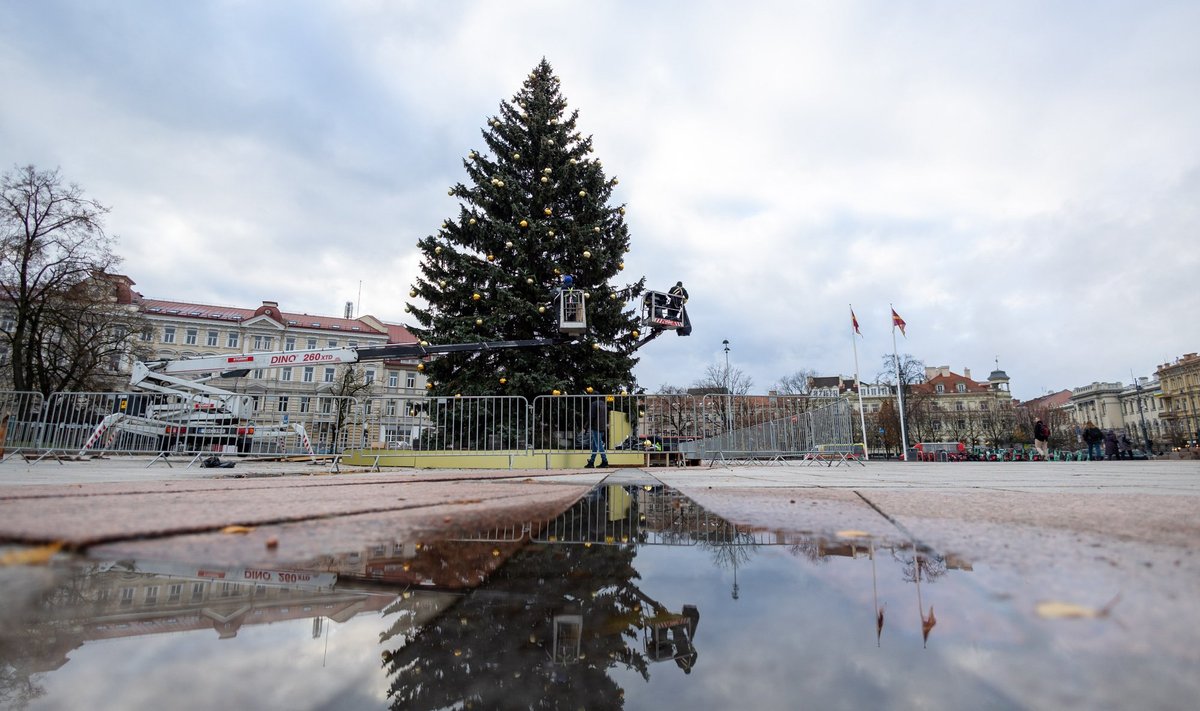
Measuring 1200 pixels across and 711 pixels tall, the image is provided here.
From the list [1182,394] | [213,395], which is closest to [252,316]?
[213,395]

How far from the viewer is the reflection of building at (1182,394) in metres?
62.3

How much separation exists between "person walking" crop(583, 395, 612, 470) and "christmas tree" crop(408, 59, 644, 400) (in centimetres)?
88

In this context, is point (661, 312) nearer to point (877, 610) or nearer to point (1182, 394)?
point (877, 610)

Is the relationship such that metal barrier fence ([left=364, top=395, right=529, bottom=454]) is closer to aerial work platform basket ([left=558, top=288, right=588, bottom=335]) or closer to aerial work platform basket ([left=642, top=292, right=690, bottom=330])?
aerial work platform basket ([left=558, top=288, right=588, bottom=335])

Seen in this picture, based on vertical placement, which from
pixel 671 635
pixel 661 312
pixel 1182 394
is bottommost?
pixel 671 635

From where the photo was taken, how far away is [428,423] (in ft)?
37.8

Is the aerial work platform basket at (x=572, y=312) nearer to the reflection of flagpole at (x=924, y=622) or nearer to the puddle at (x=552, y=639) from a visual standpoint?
the puddle at (x=552, y=639)

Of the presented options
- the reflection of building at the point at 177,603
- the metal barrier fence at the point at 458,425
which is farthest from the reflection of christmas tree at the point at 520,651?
the metal barrier fence at the point at 458,425

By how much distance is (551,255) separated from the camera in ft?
44.1

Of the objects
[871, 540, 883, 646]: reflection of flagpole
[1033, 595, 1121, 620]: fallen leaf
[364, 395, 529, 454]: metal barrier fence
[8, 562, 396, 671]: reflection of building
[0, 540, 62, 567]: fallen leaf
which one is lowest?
[8, 562, 396, 671]: reflection of building

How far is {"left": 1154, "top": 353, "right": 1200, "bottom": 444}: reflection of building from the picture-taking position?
6234 cm

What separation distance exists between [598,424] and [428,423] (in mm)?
3775

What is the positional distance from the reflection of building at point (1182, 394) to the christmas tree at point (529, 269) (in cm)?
8149

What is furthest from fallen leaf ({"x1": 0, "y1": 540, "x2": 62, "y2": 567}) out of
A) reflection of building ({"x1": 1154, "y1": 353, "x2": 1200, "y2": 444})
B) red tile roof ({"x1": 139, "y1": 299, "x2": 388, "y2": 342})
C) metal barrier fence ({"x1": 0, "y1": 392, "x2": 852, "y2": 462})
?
reflection of building ({"x1": 1154, "y1": 353, "x2": 1200, "y2": 444})
